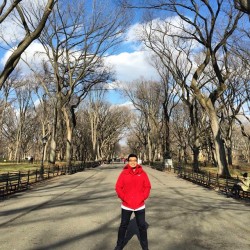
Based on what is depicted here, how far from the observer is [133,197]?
5629 mm

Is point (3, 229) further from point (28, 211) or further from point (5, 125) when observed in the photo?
point (5, 125)

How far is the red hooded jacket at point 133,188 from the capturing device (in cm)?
562

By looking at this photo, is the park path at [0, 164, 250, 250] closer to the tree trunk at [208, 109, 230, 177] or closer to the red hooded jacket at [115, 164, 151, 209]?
the red hooded jacket at [115, 164, 151, 209]

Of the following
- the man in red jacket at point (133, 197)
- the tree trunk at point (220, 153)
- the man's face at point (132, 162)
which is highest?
the tree trunk at point (220, 153)

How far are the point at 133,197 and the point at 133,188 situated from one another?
0.15 m

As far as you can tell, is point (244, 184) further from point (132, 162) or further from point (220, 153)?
point (220, 153)

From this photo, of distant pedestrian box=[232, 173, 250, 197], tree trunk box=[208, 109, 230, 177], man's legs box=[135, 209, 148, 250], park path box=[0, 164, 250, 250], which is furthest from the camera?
tree trunk box=[208, 109, 230, 177]

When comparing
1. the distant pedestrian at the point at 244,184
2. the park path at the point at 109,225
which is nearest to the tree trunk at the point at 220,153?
the distant pedestrian at the point at 244,184

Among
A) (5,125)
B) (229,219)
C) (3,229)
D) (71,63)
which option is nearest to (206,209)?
(229,219)

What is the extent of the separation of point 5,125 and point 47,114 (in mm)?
21241

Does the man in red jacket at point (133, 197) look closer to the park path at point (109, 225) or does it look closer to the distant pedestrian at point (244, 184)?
the park path at point (109, 225)

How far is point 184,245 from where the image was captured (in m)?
6.30

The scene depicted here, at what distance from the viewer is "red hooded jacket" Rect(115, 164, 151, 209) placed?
562 cm

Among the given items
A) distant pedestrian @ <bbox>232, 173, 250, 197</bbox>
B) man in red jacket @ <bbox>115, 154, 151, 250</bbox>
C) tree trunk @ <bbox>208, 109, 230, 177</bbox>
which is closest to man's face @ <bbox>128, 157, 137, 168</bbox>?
man in red jacket @ <bbox>115, 154, 151, 250</bbox>
